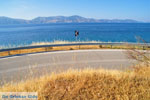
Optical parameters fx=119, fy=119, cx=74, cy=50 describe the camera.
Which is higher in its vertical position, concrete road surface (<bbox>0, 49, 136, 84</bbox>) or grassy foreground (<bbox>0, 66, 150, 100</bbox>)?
grassy foreground (<bbox>0, 66, 150, 100</bbox>)

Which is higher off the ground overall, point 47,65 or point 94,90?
point 94,90

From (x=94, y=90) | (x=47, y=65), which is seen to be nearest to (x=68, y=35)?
(x=47, y=65)

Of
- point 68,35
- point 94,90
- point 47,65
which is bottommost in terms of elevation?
point 47,65

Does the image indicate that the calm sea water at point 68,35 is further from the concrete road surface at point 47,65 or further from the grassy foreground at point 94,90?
the grassy foreground at point 94,90

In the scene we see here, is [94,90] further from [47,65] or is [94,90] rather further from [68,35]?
[68,35]

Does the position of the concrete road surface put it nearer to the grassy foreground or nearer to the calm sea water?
the calm sea water

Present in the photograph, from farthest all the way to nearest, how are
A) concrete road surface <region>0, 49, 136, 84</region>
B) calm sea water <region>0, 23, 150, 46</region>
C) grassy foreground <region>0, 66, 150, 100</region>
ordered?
1. calm sea water <region>0, 23, 150, 46</region>
2. concrete road surface <region>0, 49, 136, 84</region>
3. grassy foreground <region>0, 66, 150, 100</region>

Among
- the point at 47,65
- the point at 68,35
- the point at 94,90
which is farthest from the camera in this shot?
the point at 68,35

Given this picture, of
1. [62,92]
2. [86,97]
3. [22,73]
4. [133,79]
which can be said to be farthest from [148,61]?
[22,73]

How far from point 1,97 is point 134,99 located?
361 cm

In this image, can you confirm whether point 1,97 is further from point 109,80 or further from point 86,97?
point 109,80

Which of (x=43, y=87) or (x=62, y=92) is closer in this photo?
(x=62, y=92)

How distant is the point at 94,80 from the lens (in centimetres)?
430

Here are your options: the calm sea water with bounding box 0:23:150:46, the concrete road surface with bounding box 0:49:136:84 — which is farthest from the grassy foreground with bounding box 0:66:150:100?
the calm sea water with bounding box 0:23:150:46
